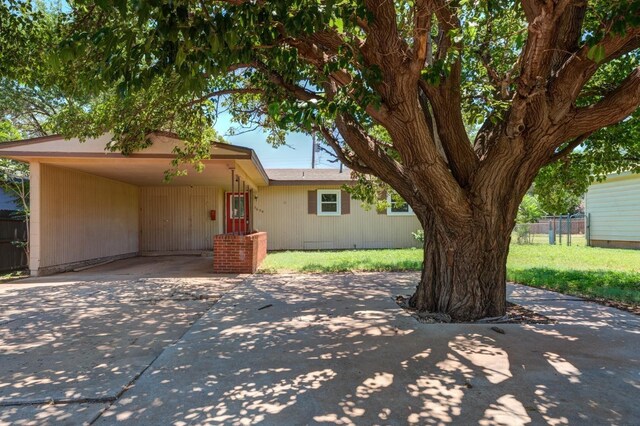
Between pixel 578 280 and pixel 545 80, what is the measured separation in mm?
6064

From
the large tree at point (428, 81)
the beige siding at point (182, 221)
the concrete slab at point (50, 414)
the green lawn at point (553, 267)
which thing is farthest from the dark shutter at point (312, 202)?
the concrete slab at point (50, 414)

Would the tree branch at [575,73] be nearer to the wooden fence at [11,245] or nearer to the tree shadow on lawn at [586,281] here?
the tree shadow on lawn at [586,281]

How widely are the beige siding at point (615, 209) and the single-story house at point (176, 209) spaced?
8666mm

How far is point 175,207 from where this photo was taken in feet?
50.2

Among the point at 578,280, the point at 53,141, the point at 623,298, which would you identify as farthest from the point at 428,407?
the point at 53,141

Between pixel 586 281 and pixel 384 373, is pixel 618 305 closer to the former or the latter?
pixel 586 281

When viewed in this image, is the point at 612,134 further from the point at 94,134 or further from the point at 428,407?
the point at 94,134

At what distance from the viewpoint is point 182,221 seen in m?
15.3

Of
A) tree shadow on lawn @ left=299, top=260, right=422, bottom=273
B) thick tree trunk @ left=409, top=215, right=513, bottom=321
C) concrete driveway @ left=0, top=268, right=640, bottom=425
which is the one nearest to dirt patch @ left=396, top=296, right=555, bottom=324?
thick tree trunk @ left=409, top=215, right=513, bottom=321

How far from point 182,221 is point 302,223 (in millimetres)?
4527

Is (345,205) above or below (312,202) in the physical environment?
below

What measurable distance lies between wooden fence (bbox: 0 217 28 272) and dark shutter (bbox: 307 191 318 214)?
9.29 m

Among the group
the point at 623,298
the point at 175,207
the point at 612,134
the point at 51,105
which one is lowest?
the point at 623,298

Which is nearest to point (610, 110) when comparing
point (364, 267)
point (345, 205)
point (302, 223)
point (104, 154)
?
point (364, 267)
